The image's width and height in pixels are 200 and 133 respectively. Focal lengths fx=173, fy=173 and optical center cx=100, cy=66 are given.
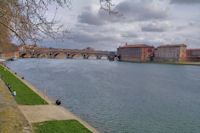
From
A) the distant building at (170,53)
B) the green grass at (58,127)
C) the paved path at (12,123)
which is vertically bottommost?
the green grass at (58,127)

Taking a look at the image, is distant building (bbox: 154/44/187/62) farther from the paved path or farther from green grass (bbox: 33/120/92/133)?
the paved path

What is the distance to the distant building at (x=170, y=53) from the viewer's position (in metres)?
129

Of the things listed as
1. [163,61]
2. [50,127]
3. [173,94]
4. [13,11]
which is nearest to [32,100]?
[50,127]

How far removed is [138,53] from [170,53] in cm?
2812

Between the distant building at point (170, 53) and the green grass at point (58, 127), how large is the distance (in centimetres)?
12957

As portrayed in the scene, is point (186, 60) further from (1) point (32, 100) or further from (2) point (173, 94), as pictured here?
(1) point (32, 100)

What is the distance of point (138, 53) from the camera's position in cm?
15425

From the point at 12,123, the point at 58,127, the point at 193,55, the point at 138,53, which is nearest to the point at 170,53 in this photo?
the point at 193,55

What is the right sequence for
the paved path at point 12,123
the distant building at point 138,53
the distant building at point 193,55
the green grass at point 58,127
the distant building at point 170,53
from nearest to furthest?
the paved path at point 12,123 < the green grass at point 58,127 < the distant building at point 193,55 < the distant building at point 170,53 < the distant building at point 138,53

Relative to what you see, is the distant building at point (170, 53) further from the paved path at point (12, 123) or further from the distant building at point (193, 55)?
the paved path at point (12, 123)

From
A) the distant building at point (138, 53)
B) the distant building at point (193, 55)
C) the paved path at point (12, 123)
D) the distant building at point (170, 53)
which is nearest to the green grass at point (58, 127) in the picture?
the paved path at point (12, 123)

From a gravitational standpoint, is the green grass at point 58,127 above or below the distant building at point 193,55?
below

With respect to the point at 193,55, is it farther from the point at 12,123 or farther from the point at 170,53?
the point at 12,123

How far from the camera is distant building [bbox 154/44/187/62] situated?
129 m
